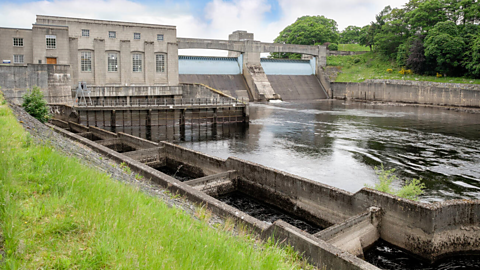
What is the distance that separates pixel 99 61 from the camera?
4416 cm

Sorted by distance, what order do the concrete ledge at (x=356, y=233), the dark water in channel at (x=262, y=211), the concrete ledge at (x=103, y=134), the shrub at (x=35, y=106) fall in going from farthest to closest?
the concrete ledge at (x=103, y=134), the shrub at (x=35, y=106), the dark water in channel at (x=262, y=211), the concrete ledge at (x=356, y=233)

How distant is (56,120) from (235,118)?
15961 millimetres

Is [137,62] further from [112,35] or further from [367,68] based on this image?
[367,68]

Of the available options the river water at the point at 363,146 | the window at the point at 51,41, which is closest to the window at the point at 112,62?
the window at the point at 51,41

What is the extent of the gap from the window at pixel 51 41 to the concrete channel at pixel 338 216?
2969 cm

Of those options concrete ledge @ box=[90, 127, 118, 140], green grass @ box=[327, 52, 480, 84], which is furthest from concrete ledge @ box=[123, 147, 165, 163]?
green grass @ box=[327, 52, 480, 84]

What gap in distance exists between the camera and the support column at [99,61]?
44000 mm

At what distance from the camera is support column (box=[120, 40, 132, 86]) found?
1786 inches

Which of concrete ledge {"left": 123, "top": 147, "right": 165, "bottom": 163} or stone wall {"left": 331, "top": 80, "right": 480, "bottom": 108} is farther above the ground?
stone wall {"left": 331, "top": 80, "right": 480, "bottom": 108}

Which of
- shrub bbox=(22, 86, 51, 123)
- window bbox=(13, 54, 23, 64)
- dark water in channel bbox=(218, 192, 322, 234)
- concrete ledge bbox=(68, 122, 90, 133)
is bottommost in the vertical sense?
dark water in channel bbox=(218, 192, 322, 234)

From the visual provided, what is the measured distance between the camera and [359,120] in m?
37.6

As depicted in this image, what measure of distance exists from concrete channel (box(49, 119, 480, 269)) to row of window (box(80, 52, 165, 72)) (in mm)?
31989

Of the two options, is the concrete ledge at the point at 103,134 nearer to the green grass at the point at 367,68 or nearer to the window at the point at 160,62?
the window at the point at 160,62

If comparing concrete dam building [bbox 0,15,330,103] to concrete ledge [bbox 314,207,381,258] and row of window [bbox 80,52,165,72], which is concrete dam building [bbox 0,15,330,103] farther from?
concrete ledge [bbox 314,207,381,258]
